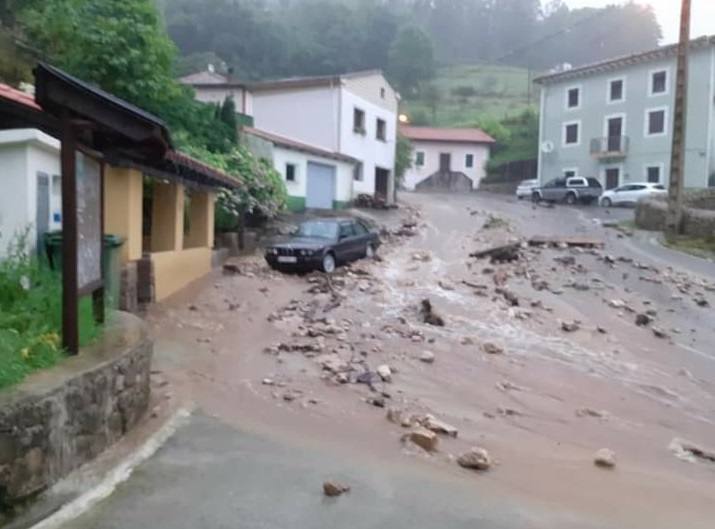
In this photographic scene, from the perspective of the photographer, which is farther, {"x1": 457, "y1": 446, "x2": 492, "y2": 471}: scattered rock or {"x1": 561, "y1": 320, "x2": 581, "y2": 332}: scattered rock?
{"x1": 561, "y1": 320, "x2": 581, "y2": 332}: scattered rock

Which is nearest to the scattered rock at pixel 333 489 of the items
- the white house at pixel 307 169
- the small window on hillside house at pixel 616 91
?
the white house at pixel 307 169

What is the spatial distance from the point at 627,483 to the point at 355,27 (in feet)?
274

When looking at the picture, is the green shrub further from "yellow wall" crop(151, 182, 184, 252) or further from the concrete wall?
the concrete wall

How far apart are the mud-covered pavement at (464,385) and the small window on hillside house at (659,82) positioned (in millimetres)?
29368

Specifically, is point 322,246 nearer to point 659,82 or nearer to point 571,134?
point 659,82

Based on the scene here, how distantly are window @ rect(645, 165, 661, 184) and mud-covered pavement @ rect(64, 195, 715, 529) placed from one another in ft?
92.5

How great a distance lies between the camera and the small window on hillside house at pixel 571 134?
51281 millimetres

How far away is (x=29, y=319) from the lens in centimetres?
622

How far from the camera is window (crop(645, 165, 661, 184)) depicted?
4597cm

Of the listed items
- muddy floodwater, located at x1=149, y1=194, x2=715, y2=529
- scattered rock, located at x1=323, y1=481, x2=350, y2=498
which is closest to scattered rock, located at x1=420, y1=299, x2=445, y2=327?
muddy floodwater, located at x1=149, y1=194, x2=715, y2=529

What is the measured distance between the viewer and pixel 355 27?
279ft

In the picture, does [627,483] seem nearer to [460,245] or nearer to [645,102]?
[460,245]

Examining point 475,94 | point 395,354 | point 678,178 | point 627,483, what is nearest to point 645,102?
point 678,178

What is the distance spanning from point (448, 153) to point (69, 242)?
60890 mm
